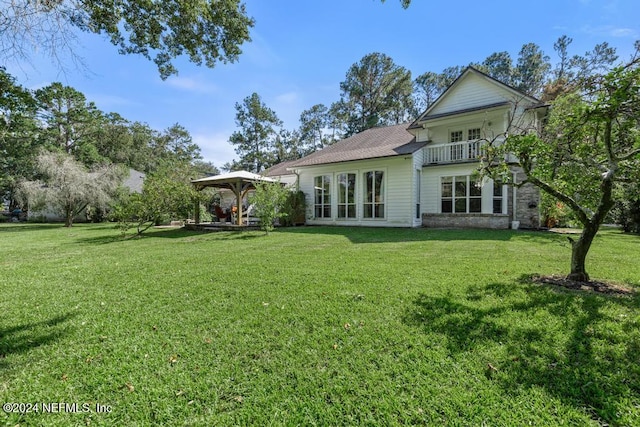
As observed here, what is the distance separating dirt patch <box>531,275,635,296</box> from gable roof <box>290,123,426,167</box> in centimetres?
954

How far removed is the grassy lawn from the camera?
208 cm

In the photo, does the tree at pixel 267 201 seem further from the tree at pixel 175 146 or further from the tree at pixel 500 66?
the tree at pixel 175 146

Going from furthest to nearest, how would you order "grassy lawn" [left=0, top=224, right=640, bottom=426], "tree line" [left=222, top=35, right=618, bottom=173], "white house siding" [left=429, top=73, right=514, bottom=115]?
"tree line" [left=222, top=35, right=618, bottom=173], "white house siding" [left=429, top=73, right=514, bottom=115], "grassy lawn" [left=0, top=224, right=640, bottom=426]

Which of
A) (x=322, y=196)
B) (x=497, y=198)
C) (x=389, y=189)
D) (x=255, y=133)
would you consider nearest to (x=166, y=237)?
(x=322, y=196)

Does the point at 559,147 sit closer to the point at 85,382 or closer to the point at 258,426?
the point at 258,426

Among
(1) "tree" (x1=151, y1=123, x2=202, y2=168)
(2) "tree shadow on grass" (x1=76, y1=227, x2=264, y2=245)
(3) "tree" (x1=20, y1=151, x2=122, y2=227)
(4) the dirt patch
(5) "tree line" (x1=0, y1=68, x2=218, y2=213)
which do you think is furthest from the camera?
(1) "tree" (x1=151, y1=123, x2=202, y2=168)

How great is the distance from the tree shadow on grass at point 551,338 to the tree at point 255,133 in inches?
1574

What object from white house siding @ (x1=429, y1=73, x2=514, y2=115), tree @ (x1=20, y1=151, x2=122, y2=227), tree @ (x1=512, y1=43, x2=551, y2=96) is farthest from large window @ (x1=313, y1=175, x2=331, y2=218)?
tree @ (x1=512, y1=43, x2=551, y2=96)

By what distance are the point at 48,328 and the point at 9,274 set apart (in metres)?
4.01

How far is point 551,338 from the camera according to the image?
2.91 m

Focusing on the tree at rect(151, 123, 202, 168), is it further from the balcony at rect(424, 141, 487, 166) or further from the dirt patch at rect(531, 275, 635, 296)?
the dirt patch at rect(531, 275, 635, 296)

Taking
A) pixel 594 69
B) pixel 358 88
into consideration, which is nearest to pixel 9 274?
pixel 594 69

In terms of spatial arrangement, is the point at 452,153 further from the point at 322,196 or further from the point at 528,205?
the point at 322,196

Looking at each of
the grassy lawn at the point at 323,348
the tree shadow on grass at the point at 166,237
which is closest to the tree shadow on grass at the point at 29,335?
the grassy lawn at the point at 323,348
